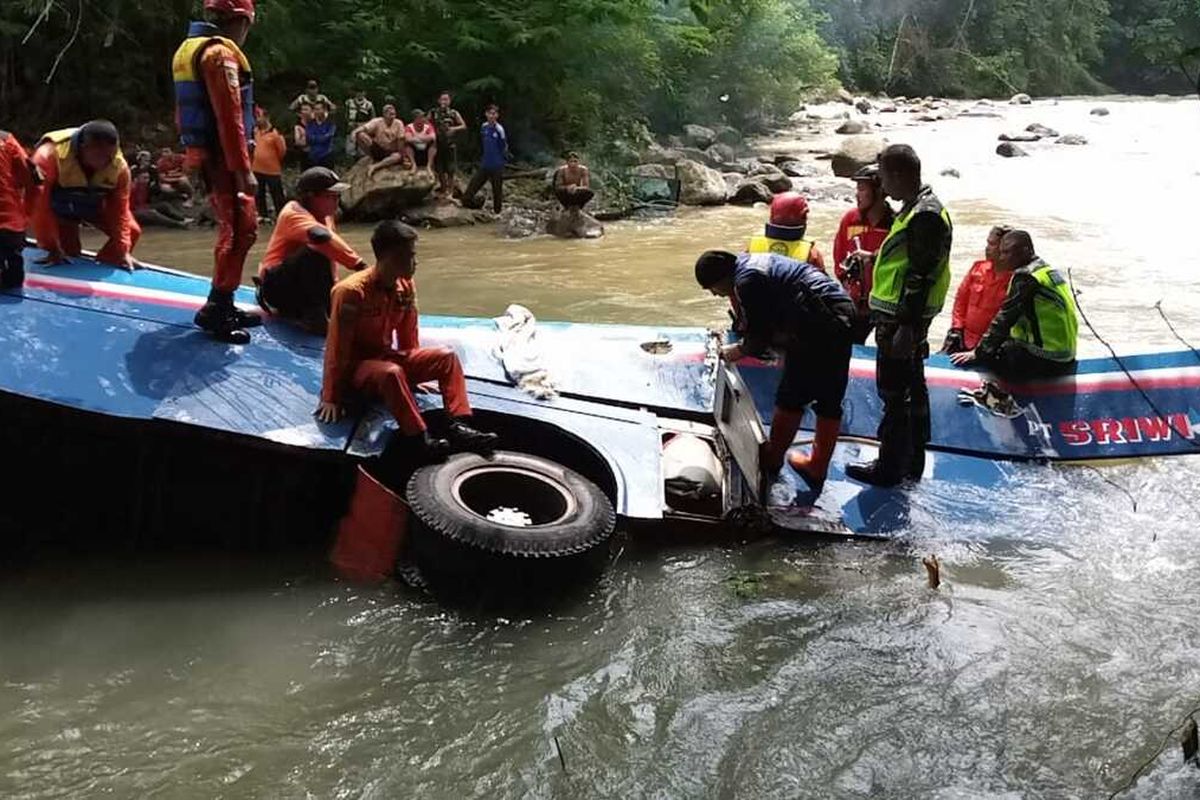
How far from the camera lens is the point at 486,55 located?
56.7 ft

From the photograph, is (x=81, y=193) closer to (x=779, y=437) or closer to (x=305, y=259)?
(x=305, y=259)

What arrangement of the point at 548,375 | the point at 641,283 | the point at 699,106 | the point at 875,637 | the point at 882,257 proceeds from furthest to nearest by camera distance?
the point at 699,106 → the point at 641,283 → the point at 548,375 → the point at 882,257 → the point at 875,637

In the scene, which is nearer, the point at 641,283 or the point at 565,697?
the point at 565,697

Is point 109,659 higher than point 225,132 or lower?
lower

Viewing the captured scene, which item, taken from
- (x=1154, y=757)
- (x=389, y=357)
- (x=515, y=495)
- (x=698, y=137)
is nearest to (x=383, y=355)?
(x=389, y=357)

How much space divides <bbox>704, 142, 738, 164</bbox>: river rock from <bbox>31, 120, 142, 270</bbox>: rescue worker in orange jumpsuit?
16200mm

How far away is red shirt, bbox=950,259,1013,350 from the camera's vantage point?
6297 mm

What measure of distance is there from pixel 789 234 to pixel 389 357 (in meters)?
2.45

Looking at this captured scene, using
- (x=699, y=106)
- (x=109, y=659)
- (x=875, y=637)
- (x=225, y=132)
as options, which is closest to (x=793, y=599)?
Result: (x=875, y=637)

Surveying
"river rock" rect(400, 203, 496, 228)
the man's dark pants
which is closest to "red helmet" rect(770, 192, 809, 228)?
the man's dark pants

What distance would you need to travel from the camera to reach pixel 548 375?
17.9ft

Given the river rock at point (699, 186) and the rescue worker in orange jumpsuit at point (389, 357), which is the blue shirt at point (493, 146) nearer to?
the river rock at point (699, 186)

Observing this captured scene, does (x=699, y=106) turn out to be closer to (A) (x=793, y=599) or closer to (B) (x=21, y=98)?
(B) (x=21, y=98)

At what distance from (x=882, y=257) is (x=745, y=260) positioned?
74 centimetres
